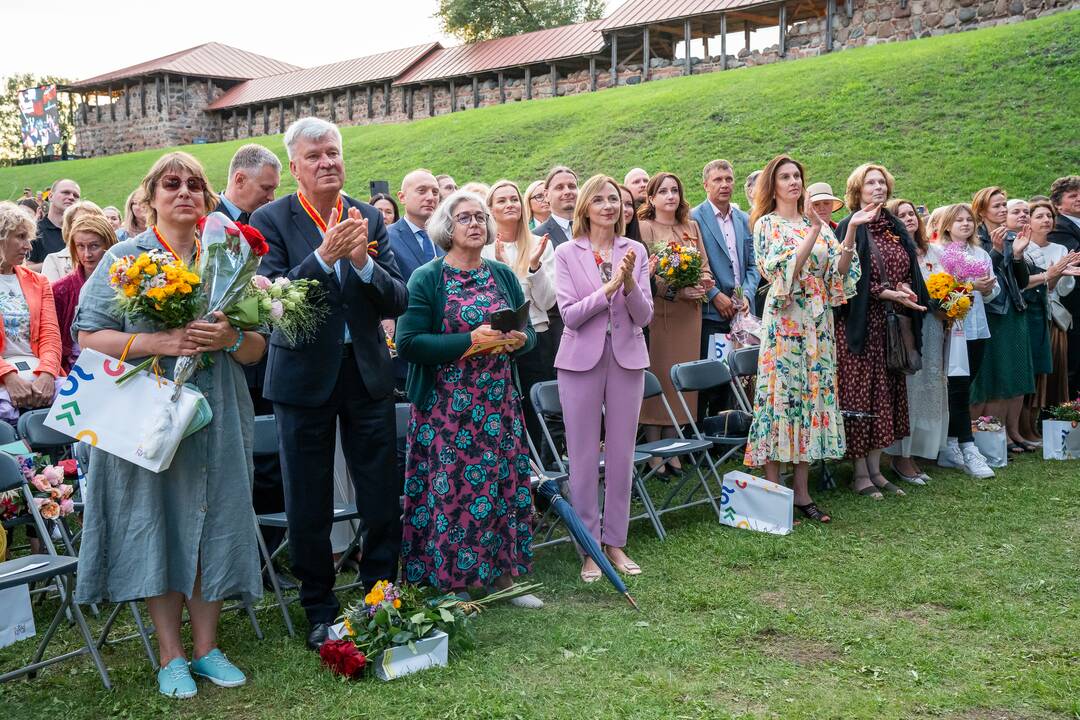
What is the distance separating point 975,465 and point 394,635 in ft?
18.2

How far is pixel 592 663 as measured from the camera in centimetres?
401

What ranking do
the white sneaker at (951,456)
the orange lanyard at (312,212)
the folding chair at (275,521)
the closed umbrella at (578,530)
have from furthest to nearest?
1. the white sneaker at (951,456)
2. the closed umbrella at (578,530)
3. the folding chair at (275,521)
4. the orange lanyard at (312,212)

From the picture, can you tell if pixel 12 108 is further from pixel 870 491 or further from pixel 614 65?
pixel 870 491

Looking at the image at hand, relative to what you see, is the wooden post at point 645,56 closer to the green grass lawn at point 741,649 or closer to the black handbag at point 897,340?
the black handbag at point 897,340

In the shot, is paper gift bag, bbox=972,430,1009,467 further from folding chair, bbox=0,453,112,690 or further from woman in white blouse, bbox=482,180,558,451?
folding chair, bbox=0,453,112,690

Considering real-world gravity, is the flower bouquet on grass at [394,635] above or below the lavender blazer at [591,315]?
below

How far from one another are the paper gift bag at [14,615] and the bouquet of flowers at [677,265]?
4.83 meters

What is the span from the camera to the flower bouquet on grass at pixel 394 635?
392cm

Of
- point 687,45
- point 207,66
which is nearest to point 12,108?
point 207,66

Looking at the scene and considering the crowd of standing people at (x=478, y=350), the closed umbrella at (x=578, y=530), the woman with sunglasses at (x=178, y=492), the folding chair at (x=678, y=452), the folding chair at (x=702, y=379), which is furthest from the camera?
the folding chair at (x=702, y=379)

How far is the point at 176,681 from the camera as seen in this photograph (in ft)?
12.4

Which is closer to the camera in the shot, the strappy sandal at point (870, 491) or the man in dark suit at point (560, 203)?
the strappy sandal at point (870, 491)

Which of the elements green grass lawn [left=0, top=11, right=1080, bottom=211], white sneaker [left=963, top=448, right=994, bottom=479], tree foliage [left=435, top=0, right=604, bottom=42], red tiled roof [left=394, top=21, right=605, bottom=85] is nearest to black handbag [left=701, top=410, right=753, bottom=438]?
white sneaker [left=963, top=448, right=994, bottom=479]

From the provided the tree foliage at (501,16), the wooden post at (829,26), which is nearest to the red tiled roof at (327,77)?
the tree foliage at (501,16)
